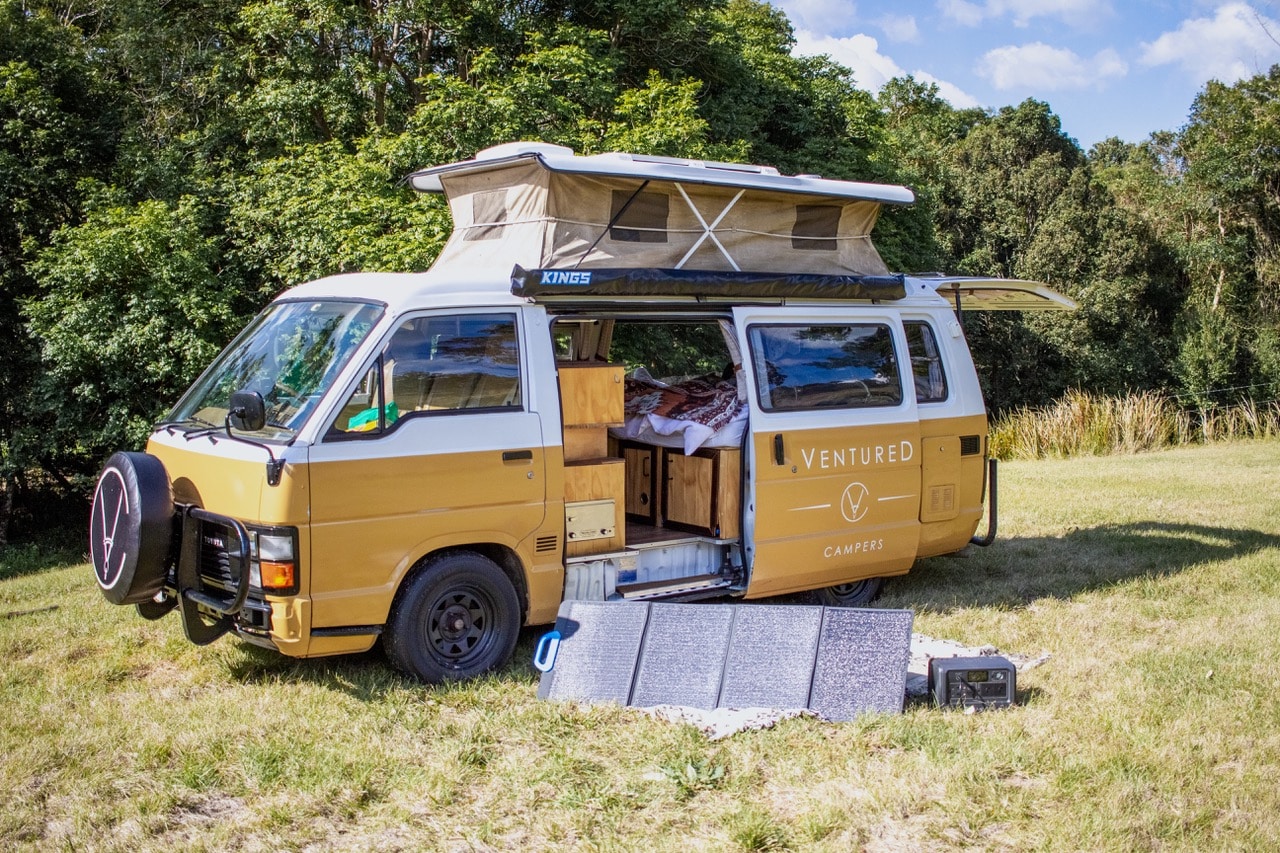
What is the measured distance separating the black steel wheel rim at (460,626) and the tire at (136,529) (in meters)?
1.45

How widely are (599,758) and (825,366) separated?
3.57m

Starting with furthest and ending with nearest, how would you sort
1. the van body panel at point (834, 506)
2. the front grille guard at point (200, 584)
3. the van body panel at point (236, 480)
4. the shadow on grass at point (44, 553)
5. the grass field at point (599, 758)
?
the shadow on grass at point (44, 553)
the van body panel at point (834, 506)
the front grille guard at point (200, 584)
the van body panel at point (236, 480)
the grass field at point (599, 758)

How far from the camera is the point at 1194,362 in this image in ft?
88.7

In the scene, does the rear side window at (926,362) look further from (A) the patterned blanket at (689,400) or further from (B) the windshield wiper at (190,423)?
(B) the windshield wiper at (190,423)

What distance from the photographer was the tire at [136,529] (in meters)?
5.93

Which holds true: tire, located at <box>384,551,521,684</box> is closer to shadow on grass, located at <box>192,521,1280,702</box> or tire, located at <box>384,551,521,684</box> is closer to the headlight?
shadow on grass, located at <box>192,521,1280,702</box>

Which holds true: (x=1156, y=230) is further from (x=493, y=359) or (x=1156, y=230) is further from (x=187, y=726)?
(x=187, y=726)

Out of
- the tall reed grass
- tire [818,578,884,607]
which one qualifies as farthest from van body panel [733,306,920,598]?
the tall reed grass

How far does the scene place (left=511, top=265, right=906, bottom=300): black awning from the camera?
659 cm

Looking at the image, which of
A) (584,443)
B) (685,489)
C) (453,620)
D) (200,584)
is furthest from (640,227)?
(200,584)

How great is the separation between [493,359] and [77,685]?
9.64 feet

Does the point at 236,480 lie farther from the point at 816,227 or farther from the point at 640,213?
the point at 816,227

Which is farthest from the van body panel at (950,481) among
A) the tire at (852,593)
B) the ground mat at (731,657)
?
the ground mat at (731,657)

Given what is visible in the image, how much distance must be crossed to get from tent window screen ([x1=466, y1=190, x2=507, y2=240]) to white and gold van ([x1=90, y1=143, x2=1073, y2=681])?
0.06 ft
